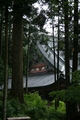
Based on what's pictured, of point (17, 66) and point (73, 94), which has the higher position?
point (17, 66)

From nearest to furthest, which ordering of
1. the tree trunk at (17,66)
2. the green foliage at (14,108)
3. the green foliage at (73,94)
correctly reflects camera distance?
the green foliage at (73,94) → the green foliage at (14,108) → the tree trunk at (17,66)

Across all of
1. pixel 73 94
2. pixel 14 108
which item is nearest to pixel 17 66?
pixel 14 108

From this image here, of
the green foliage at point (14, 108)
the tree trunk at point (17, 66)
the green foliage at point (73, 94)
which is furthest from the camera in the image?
the tree trunk at point (17, 66)

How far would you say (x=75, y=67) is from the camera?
9.11m

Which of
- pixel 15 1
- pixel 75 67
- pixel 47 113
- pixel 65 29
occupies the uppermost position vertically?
pixel 15 1

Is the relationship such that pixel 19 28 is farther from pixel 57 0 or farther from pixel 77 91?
pixel 77 91

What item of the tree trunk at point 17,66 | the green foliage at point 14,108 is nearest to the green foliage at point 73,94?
the green foliage at point 14,108

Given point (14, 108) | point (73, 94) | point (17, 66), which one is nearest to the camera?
point (73, 94)

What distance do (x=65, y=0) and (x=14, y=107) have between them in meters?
4.62

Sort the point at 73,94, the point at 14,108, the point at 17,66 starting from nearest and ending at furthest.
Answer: the point at 73,94 < the point at 14,108 < the point at 17,66

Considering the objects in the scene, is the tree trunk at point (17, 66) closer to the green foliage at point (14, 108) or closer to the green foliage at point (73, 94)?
the green foliage at point (14, 108)

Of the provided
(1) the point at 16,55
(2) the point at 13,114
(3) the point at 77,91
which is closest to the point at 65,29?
(1) the point at 16,55

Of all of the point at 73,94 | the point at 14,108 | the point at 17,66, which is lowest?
the point at 14,108

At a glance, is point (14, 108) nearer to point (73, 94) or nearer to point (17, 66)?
point (17, 66)
